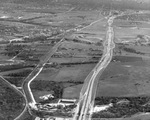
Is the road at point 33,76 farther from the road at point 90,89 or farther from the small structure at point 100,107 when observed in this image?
the small structure at point 100,107

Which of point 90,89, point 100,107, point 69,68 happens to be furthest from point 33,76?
point 100,107

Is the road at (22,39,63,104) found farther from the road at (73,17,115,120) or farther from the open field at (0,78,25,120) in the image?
the road at (73,17,115,120)

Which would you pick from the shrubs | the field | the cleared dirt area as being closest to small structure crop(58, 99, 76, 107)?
the field

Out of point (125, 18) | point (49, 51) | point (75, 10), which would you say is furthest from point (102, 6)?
point (49, 51)

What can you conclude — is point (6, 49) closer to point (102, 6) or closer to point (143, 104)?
point (143, 104)

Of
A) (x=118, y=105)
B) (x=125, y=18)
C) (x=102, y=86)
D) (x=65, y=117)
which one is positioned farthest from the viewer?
(x=125, y=18)

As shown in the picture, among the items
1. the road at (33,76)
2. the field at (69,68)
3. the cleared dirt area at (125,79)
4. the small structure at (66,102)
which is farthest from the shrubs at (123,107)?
the road at (33,76)

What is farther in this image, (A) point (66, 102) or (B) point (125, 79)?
(B) point (125, 79)

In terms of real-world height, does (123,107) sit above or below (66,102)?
below

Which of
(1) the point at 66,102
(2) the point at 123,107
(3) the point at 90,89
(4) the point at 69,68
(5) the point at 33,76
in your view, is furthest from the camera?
(4) the point at 69,68

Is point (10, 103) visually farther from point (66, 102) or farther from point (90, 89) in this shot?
point (90, 89)

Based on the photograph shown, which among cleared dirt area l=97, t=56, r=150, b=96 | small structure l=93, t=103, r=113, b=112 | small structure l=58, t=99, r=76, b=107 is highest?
cleared dirt area l=97, t=56, r=150, b=96
